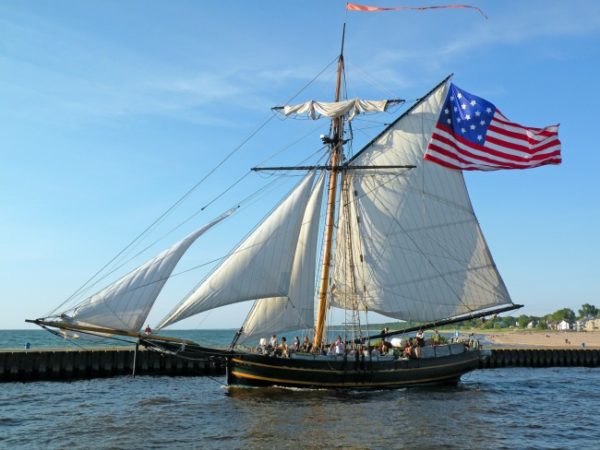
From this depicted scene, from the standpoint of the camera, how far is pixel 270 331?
1284 inches

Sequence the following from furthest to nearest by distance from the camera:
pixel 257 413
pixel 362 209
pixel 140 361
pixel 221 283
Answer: pixel 140 361, pixel 362 209, pixel 221 283, pixel 257 413

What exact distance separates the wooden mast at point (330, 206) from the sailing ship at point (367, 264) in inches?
2.6

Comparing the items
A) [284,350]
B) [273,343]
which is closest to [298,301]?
[273,343]

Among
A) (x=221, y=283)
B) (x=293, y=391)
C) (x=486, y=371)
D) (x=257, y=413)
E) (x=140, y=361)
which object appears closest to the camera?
(x=257, y=413)

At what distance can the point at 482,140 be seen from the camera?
116 feet

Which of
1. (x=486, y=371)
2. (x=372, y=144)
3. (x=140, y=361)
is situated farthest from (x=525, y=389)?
(x=140, y=361)

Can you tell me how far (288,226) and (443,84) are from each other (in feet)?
47.4

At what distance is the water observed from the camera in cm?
2169

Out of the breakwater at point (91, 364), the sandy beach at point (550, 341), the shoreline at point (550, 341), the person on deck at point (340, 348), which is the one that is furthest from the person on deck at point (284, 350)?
the sandy beach at point (550, 341)

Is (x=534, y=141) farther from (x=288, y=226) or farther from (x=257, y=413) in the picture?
(x=257, y=413)

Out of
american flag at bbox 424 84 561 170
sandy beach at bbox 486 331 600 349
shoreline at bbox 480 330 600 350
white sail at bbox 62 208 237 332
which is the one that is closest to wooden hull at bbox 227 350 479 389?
white sail at bbox 62 208 237 332

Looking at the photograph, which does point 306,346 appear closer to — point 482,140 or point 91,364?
point 482,140

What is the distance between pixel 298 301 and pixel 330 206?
6568 mm

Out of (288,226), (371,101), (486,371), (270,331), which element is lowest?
(486,371)
